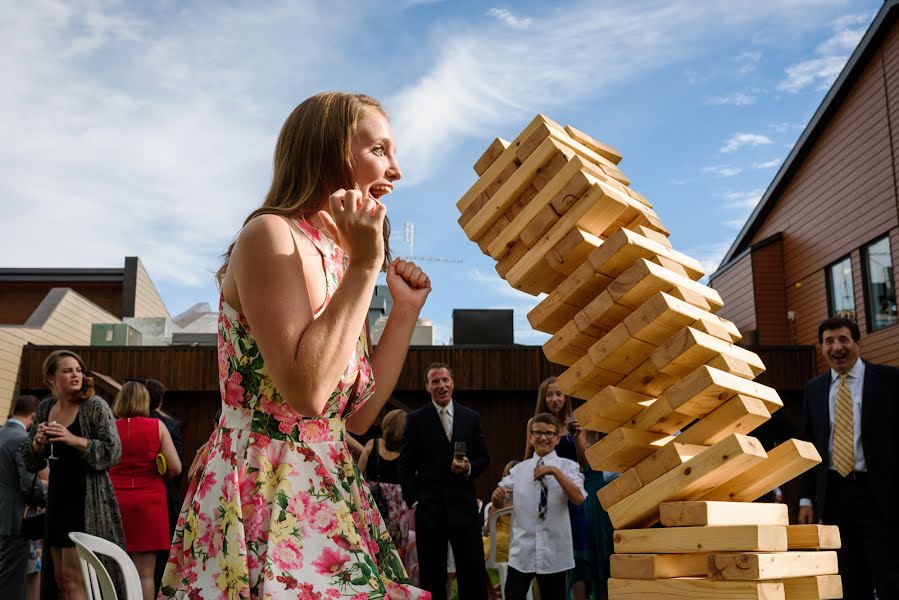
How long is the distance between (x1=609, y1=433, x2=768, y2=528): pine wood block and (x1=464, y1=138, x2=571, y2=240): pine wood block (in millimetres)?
677

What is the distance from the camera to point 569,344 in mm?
2000

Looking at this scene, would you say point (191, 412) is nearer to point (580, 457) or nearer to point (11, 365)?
point (11, 365)

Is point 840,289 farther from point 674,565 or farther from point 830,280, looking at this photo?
point 674,565

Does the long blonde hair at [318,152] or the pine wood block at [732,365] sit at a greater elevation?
the long blonde hair at [318,152]

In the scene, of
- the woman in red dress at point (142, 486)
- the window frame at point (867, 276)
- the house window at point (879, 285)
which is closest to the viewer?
the woman in red dress at point (142, 486)

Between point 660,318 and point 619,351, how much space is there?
0.43 ft


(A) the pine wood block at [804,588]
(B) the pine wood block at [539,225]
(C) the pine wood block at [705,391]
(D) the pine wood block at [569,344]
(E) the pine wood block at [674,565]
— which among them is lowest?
(A) the pine wood block at [804,588]

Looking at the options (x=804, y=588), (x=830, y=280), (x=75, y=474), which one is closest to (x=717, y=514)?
(x=804, y=588)

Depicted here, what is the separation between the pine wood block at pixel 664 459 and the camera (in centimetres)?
179

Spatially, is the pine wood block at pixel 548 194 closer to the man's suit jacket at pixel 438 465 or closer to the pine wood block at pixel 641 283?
the pine wood block at pixel 641 283

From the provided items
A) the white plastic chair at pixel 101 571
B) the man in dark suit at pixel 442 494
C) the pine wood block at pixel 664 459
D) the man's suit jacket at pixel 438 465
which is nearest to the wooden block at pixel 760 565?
the pine wood block at pixel 664 459

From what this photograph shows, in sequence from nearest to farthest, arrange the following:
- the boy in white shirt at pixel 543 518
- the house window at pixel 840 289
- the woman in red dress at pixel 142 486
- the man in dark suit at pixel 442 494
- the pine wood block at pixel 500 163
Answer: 1. the pine wood block at pixel 500 163
2. the woman in red dress at pixel 142 486
3. the boy in white shirt at pixel 543 518
4. the man in dark suit at pixel 442 494
5. the house window at pixel 840 289

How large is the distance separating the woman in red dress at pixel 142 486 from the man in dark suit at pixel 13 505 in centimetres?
81

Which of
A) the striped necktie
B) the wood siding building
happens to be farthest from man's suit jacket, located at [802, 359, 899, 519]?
the wood siding building
